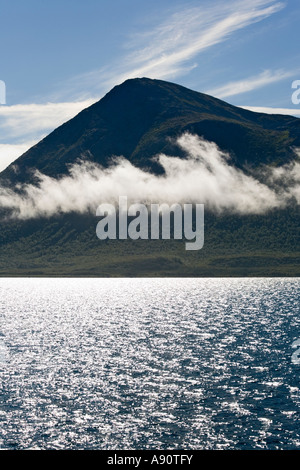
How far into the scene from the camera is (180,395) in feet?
285

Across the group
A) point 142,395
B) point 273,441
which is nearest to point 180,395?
point 142,395

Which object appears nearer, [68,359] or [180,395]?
[180,395]

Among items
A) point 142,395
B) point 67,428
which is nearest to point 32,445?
point 67,428

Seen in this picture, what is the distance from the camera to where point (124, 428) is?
235 feet

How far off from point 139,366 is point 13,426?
136ft

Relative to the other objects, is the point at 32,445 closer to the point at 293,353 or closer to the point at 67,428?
the point at 67,428
